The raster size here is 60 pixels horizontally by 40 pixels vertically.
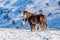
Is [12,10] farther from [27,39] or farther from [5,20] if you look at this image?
[27,39]

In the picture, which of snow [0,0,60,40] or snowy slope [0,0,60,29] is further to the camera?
snowy slope [0,0,60,29]

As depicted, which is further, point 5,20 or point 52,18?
point 5,20

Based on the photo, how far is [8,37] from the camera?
13.0m

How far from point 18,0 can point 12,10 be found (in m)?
10.3

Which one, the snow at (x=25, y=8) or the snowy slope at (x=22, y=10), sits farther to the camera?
the snowy slope at (x=22, y=10)

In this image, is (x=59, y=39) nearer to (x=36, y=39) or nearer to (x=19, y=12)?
(x=36, y=39)

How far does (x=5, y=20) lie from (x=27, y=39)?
223ft

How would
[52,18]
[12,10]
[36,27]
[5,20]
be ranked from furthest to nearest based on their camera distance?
[12,10] < [5,20] < [52,18] < [36,27]

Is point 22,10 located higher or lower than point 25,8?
lower

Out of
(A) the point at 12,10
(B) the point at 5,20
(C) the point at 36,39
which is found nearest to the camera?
(C) the point at 36,39

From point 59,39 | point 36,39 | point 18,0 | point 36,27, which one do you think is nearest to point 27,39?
point 36,39

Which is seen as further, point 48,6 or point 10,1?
point 10,1

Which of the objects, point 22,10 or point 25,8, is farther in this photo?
point 25,8

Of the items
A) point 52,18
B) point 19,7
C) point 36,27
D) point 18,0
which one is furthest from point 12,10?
point 36,27
